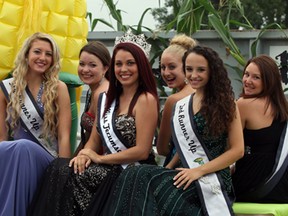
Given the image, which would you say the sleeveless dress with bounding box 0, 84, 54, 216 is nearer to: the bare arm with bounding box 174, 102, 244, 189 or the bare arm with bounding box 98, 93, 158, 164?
the bare arm with bounding box 98, 93, 158, 164

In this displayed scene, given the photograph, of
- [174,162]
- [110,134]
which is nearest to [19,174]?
[110,134]

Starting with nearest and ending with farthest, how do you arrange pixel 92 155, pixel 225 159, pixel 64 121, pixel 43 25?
pixel 225 159
pixel 92 155
pixel 64 121
pixel 43 25

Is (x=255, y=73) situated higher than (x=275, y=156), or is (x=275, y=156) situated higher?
(x=255, y=73)

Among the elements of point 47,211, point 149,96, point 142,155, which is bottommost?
point 47,211

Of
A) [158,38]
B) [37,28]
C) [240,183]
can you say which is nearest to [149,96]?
[240,183]

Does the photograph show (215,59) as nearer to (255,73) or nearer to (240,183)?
(255,73)

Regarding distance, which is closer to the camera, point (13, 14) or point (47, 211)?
point (47, 211)

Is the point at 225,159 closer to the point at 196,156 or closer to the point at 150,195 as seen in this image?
the point at 196,156

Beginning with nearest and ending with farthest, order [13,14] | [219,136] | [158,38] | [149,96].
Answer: [219,136] < [149,96] < [13,14] < [158,38]

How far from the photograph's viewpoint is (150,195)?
4008 mm

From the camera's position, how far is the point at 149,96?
4.50 meters

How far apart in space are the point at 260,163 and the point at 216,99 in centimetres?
48

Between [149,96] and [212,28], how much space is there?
2049 millimetres

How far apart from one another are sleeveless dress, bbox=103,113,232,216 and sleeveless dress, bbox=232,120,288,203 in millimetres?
455
